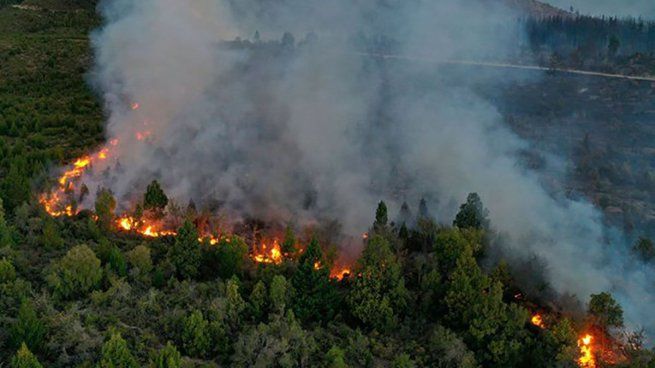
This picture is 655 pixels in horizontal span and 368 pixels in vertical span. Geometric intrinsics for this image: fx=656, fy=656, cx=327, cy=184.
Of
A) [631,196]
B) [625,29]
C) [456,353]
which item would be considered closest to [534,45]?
[625,29]

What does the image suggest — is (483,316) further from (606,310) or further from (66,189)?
(66,189)

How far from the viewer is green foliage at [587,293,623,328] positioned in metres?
32.9

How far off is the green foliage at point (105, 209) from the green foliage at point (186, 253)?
6375 millimetres

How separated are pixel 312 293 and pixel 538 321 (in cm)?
1253

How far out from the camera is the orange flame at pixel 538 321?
35.3 m

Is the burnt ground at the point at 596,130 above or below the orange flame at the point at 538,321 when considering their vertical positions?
above

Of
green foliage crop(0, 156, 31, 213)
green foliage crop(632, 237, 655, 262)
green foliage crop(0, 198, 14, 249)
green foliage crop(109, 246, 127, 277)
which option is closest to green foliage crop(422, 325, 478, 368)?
green foliage crop(109, 246, 127, 277)

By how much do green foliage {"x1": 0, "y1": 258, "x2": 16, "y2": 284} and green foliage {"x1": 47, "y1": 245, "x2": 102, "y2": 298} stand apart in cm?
169

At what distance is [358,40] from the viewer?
76062 mm

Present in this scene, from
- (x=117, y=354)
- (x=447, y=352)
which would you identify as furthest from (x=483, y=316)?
(x=117, y=354)

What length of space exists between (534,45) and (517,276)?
59998 millimetres

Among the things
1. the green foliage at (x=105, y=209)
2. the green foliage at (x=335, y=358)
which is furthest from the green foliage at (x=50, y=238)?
the green foliage at (x=335, y=358)

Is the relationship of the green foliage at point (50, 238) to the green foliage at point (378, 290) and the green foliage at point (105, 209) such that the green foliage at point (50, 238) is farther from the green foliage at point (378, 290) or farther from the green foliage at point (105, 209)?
the green foliage at point (378, 290)

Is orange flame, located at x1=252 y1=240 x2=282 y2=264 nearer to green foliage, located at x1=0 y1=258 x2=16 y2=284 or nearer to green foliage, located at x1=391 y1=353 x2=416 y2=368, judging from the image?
green foliage, located at x1=391 y1=353 x2=416 y2=368
